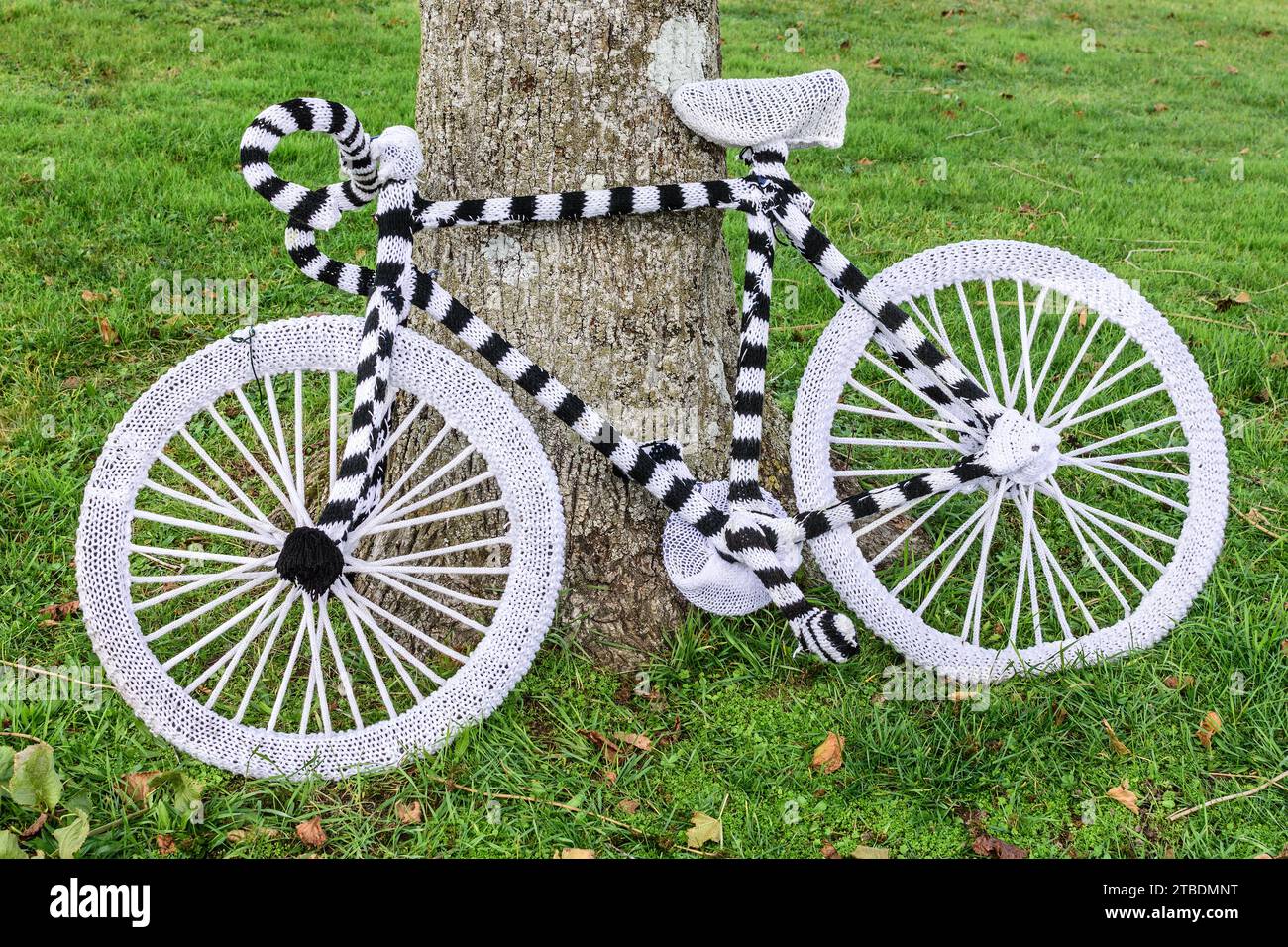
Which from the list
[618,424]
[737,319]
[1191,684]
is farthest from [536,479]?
[1191,684]

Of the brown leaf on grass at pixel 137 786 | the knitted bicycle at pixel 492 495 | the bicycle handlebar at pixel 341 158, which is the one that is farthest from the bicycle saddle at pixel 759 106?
the brown leaf on grass at pixel 137 786

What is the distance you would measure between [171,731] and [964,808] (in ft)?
6.53

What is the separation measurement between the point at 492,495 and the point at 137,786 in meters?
1.16

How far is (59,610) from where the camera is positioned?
3.33m

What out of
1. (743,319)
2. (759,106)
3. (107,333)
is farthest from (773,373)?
(107,333)

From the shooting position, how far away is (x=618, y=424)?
3137 millimetres

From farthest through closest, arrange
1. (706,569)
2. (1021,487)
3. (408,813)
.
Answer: (1021,487) < (706,569) < (408,813)

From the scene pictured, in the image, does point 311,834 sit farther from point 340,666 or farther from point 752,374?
point 752,374

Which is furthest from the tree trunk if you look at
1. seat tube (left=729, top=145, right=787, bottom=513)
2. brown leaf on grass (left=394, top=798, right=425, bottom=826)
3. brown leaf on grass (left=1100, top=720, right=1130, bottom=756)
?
brown leaf on grass (left=1100, top=720, right=1130, bottom=756)

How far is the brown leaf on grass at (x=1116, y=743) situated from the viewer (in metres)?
2.89

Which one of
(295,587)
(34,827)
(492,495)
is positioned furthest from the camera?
(492,495)

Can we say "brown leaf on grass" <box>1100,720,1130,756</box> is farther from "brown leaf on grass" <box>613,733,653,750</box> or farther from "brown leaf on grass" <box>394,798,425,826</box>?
"brown leaf on grass" <box>394,798,425,826</box>
